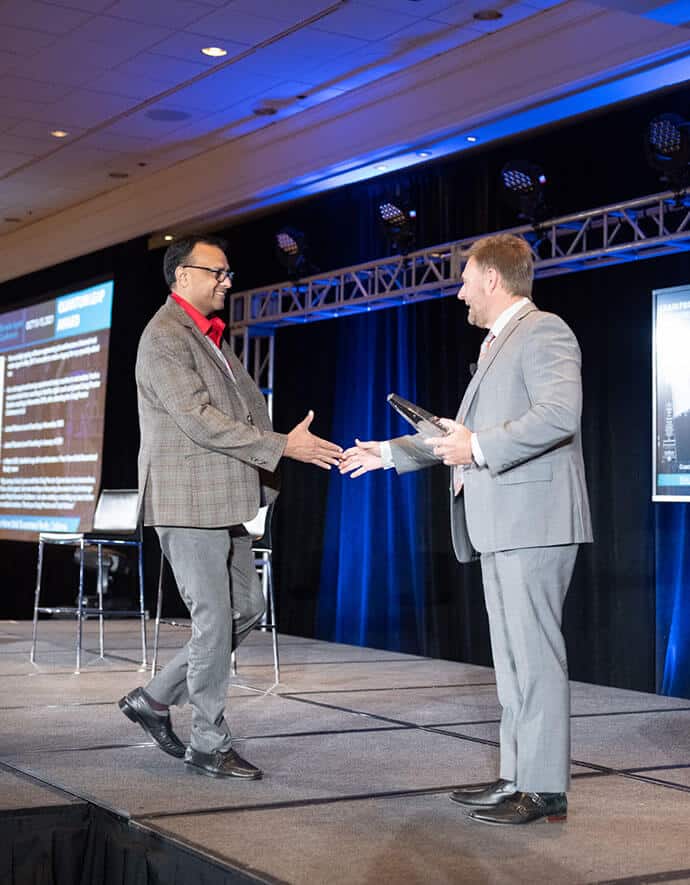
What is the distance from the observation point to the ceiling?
585cm

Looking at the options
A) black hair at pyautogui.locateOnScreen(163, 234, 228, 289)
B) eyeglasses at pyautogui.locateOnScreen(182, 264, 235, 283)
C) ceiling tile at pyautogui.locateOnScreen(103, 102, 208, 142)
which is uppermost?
ceiling tile at pyautogui.locateOnScreen(103, 102, 208, 142)

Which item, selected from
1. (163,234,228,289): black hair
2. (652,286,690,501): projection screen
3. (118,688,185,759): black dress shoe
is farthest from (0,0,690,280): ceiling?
(118,688,185,759): black dress shoe

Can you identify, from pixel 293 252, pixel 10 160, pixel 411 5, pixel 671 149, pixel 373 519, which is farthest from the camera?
pixel 10 160

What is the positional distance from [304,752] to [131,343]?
6463mm

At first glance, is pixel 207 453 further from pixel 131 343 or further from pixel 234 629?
pixel 131 343

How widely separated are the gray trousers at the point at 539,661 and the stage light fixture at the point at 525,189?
367 cm

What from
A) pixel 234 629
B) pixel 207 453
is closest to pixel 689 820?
pixel 234 629

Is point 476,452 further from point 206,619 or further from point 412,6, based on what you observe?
point 412,6

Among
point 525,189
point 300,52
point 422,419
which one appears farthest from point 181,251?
point 300,52

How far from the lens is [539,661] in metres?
2.70

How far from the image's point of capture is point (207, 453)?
3271mm

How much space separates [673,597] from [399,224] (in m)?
2.65

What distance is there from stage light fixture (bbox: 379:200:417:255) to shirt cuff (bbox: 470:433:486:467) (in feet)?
14.3

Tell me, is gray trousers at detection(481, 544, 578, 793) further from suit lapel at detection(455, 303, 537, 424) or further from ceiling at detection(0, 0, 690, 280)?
ceiling at detection(0, 0, 690, 280)
